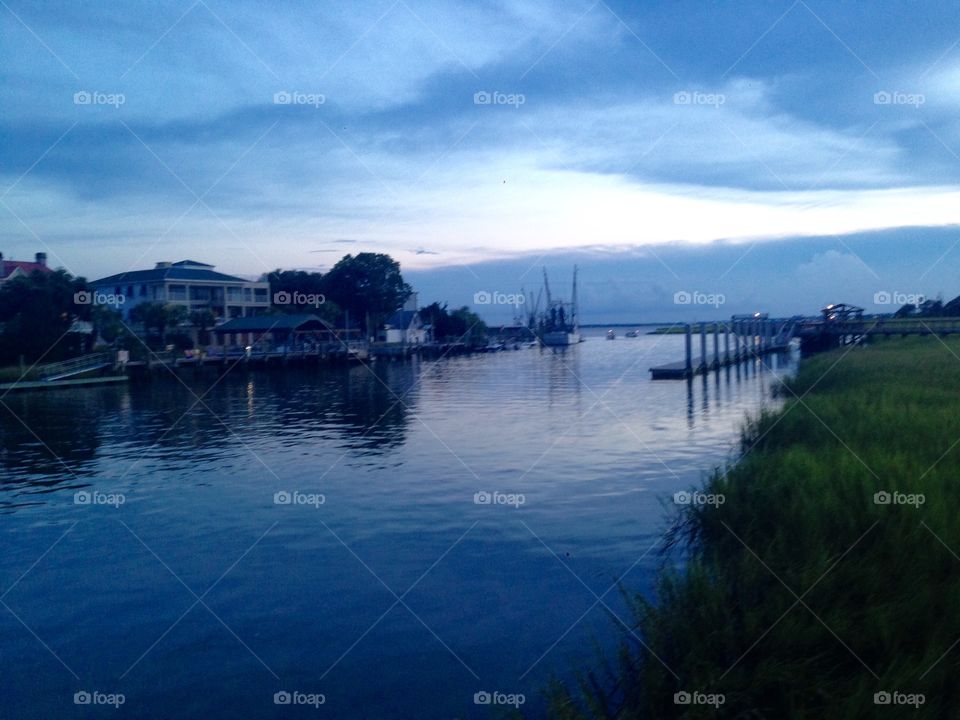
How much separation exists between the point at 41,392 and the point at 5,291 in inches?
225

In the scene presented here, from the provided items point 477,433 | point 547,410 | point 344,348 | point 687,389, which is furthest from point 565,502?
point 344,348

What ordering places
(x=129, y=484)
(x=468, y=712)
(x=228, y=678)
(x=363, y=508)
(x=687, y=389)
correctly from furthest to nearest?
(x=687, y=389), (x=129, y=484), (x=363, y=508), (x=228, y=678), (x=468, y=712)

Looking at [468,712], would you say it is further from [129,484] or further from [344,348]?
[344,348]

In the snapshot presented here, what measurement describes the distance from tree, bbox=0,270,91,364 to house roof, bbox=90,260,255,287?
51.9ft

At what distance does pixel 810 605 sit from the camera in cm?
657

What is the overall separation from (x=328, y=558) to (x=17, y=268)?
43019 millimetres

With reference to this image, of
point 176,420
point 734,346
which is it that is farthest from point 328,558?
point 734,346

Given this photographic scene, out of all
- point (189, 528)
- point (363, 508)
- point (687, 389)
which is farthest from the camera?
point (687, 389)

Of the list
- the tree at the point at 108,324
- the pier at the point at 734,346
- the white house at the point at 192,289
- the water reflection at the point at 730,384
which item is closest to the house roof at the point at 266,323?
the white house at the point at 192,289

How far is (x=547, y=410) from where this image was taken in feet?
94.7

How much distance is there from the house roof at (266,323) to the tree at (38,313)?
13.0 metres

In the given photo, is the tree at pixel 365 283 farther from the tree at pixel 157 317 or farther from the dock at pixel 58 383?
the dock at pixel 58 383

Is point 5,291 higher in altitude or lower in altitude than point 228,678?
higher

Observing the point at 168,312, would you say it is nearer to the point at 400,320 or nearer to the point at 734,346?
the point at 400,320
